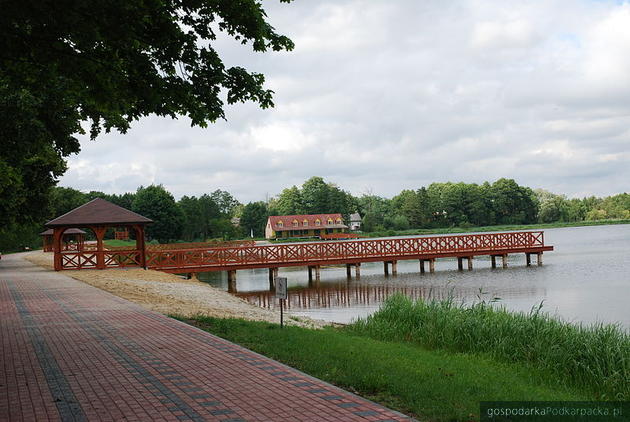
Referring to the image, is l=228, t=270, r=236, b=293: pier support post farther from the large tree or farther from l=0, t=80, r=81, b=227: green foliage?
the large tree

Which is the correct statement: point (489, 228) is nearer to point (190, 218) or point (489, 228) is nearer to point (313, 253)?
point (190, 218)

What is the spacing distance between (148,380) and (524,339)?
22.4 ft

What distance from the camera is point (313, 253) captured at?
35.3 meters

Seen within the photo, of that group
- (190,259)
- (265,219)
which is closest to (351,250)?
(190,259)

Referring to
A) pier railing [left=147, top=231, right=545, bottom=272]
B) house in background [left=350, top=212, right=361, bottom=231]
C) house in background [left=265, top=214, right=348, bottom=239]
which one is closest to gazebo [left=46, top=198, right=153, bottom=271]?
pier railing [left=147, top=231, right=545, bottom=272]

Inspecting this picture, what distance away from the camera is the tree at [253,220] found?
350 feet

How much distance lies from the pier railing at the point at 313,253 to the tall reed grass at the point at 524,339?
19578 millimetres

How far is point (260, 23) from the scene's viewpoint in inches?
356

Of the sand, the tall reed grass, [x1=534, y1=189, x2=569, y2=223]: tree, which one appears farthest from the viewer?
[x1=534, y1=189, x2=569, y2=223]: tree

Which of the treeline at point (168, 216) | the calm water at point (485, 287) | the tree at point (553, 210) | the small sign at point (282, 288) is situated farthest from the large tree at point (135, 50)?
the tree at point (553, 210)

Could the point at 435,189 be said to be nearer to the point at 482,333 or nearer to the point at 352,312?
the point at 352,312

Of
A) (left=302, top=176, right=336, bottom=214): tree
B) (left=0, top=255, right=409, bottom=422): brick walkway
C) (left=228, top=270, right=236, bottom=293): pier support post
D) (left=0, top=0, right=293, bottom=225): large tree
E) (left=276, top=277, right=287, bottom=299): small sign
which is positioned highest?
(left=302, top=176, right=336, bottom=214): tree

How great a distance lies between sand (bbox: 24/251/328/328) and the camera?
1477cm

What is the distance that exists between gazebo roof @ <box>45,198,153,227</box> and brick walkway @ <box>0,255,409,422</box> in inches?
605
